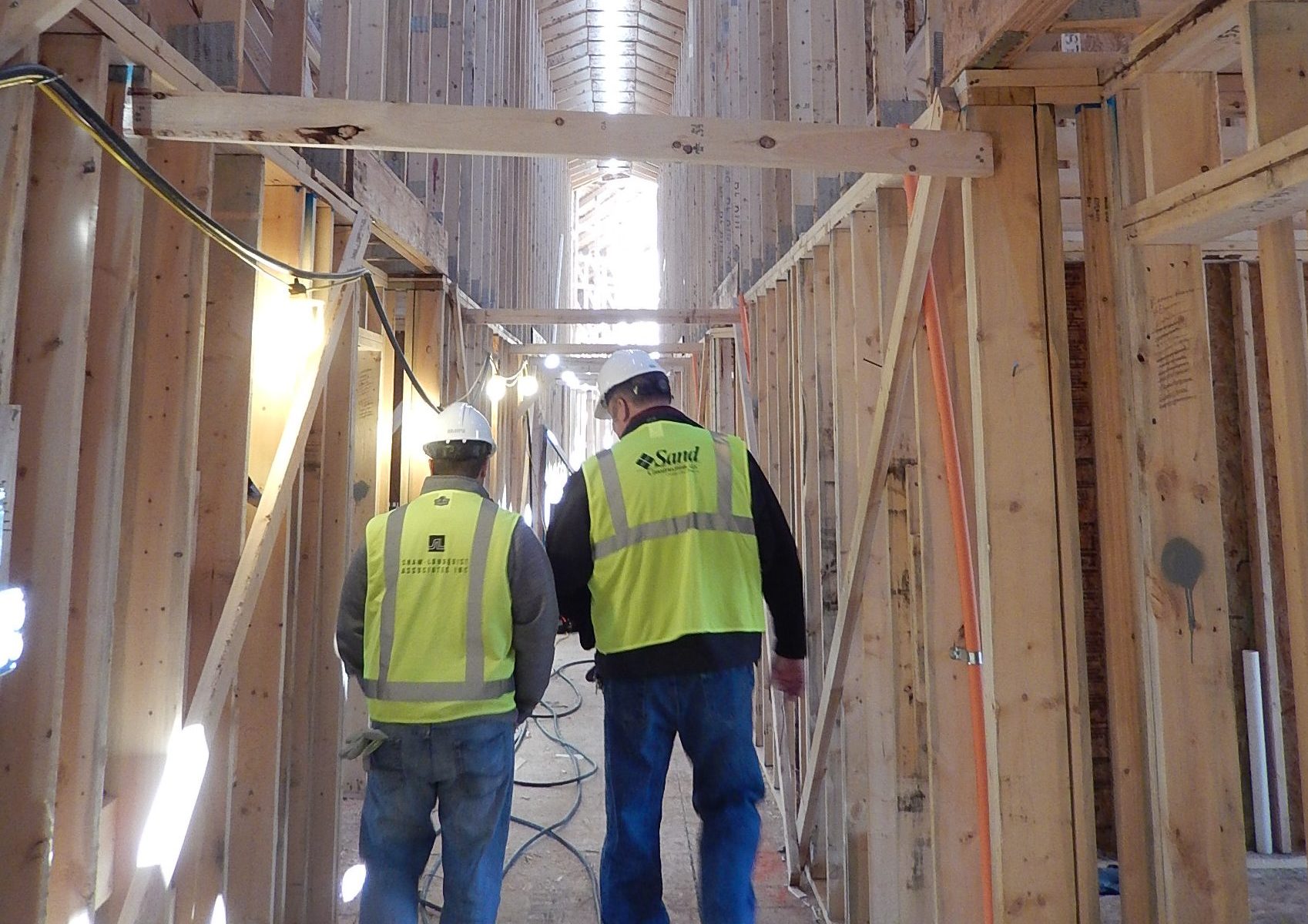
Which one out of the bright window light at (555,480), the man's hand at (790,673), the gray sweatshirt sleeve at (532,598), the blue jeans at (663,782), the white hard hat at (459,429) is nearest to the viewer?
the blue jeans at (663,782)

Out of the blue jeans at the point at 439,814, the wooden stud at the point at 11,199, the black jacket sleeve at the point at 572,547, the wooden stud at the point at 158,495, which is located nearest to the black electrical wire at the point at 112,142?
the wooden stud at the point at 11,199

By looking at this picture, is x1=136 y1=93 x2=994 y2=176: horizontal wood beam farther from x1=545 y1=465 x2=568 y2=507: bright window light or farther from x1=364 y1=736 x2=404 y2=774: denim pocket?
x1=545 y1=465 x2=568 y2=507: bright window light

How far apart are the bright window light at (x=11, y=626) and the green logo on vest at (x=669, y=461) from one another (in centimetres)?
159

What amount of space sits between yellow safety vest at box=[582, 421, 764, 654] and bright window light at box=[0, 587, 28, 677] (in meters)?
1.47

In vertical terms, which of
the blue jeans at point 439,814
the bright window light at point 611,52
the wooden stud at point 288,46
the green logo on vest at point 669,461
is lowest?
the blue jeans at point 439,814

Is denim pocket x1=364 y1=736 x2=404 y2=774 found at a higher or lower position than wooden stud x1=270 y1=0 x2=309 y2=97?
lower

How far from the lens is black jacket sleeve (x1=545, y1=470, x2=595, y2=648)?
97.2 inches

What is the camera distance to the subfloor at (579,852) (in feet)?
11.4

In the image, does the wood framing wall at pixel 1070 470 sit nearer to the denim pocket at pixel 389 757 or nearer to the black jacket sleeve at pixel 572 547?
the black jacket sleeve at pixel 572 547

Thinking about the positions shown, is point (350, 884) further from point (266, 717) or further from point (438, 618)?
point (438, 618)

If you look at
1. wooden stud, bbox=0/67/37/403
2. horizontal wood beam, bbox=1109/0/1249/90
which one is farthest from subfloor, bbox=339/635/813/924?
horizontal wood beam, bbox=1109/0/1249/90

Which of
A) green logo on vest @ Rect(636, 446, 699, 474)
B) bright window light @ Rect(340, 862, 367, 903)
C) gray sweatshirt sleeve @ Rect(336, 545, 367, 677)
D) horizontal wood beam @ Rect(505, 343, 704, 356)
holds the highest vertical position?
horizontal wood beam @ Rect(505, 343, 704, 356)

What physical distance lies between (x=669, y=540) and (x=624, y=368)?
2.42ft

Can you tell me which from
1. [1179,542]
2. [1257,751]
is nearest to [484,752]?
[1179,542]
